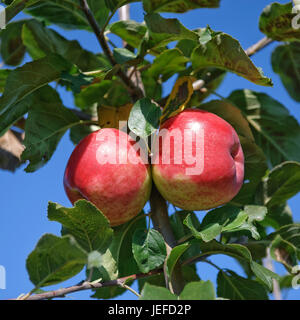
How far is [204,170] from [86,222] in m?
0.25

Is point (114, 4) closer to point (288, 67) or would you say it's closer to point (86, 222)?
point (86, 222)

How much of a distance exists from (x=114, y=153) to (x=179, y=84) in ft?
0.78

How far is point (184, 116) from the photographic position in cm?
90

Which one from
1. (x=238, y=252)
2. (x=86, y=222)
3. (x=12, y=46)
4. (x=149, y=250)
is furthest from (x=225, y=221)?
(x=12, y=46)

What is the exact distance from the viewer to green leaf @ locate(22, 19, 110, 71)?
1.20m

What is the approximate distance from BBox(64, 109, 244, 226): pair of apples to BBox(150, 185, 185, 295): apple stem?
0.04 m

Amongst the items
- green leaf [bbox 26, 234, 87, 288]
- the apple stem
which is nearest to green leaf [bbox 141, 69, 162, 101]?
the apple stem

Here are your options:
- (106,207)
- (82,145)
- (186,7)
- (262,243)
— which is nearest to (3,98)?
(82,145)

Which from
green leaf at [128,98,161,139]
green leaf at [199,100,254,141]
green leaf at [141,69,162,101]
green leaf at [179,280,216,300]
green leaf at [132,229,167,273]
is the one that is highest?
green leaf at [141,69,162,101]

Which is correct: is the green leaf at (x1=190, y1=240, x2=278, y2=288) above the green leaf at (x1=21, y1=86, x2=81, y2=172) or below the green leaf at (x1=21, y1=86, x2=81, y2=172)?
below

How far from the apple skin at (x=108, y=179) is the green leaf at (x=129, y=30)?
0.27 metres

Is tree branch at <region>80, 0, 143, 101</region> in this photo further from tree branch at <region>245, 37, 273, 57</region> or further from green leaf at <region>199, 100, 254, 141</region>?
tree branch at <region>245, 37, 273, 57</region>

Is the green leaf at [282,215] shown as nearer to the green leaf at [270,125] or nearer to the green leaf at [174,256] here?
the green leaf at [270,125]

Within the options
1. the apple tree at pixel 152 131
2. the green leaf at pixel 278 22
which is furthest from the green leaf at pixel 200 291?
the green leaf at pixel 278 22
